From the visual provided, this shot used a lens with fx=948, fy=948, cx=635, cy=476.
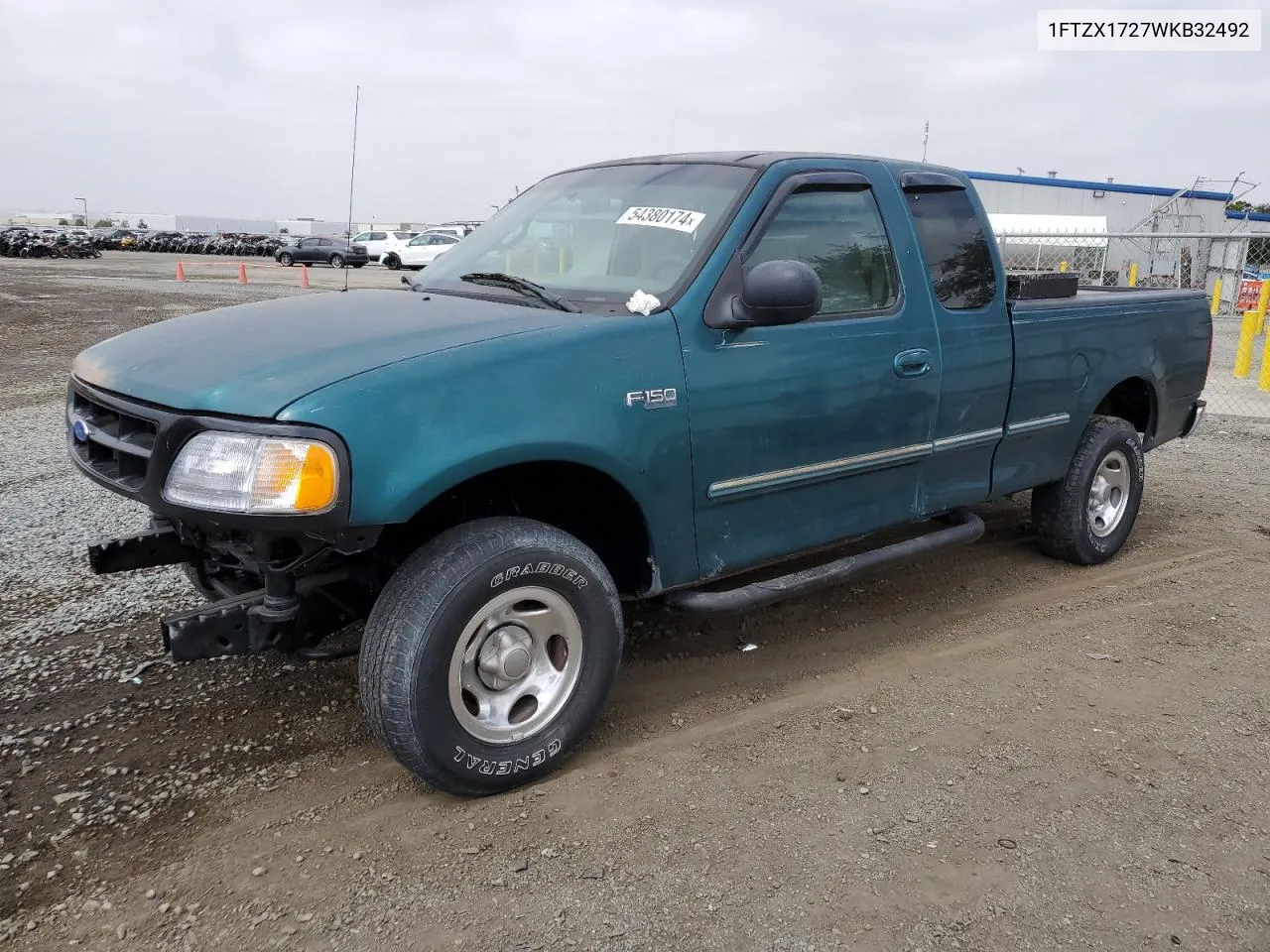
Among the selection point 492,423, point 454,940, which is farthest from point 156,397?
point 454,940

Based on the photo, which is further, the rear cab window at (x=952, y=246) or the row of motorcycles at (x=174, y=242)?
the row of motorcycles at (x=174, y=242)

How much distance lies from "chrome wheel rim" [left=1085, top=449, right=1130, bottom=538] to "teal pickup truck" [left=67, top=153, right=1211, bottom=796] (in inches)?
36.1

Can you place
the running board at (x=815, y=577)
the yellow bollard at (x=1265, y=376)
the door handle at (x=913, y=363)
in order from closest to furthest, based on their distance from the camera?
the running board at (x=815, y=577) → the door handle at (x=913, y=363) → the yellow bollard at (x=1265, y=376)

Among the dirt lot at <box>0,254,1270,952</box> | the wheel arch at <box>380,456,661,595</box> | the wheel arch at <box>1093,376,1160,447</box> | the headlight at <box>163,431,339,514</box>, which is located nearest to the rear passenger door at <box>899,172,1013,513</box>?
the dirt lot at <box>0,254,1270,952</box>

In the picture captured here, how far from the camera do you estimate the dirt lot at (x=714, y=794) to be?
7.86ft

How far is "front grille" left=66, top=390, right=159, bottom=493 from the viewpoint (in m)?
2.75

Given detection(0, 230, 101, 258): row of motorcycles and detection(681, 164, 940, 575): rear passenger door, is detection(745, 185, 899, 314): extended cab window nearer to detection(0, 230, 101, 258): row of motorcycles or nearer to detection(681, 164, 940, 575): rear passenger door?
detection(681, 164, 940, 575): rear passenger door

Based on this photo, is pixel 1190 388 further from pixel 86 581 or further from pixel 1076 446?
pixel 86 581

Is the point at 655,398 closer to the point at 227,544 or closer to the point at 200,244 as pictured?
the point at 227,544

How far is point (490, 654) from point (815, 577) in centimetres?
138

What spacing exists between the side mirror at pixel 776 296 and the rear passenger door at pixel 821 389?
75 mm

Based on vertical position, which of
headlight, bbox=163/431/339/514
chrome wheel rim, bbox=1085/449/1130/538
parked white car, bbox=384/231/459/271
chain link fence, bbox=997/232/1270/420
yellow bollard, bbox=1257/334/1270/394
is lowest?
chrome wheel rim, bbox=1085/449/1130/538

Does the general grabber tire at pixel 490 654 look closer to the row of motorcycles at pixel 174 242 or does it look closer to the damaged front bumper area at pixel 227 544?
the damaged front bumper area at pixel 227 544

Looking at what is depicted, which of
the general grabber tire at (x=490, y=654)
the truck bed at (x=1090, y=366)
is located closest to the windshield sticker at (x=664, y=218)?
the general grabber tire at (x=490, y=654)
